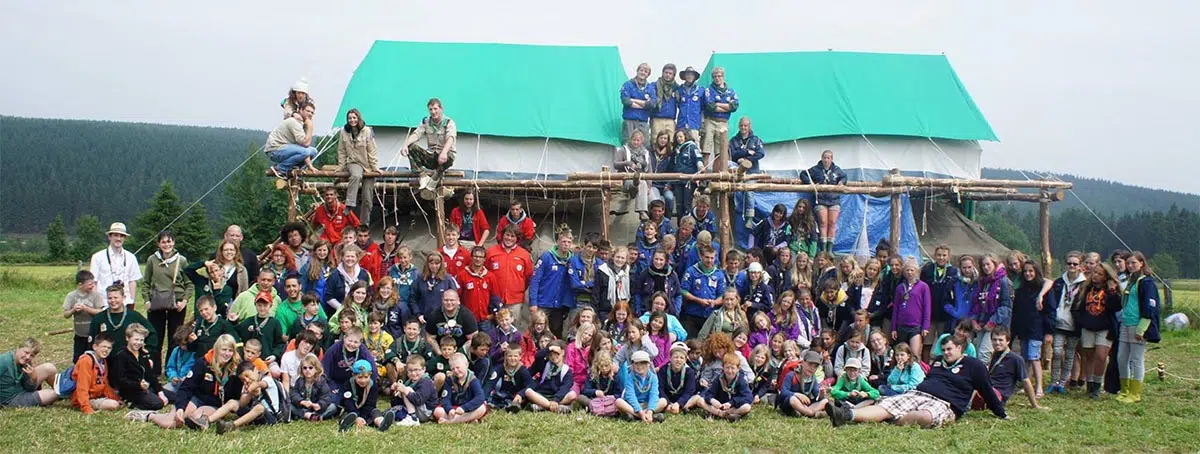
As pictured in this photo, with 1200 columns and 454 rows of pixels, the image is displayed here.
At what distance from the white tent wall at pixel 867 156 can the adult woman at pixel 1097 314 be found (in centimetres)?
501

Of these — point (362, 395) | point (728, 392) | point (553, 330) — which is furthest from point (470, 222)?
point (728, 392)

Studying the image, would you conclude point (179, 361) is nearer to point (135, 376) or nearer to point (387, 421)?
point (135, 376)

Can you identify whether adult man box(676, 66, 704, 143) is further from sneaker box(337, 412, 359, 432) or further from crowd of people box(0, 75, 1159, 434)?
sneaker box(337, 412, 359, 432)

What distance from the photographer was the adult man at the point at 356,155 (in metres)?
10.1

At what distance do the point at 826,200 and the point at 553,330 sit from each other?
3815mm

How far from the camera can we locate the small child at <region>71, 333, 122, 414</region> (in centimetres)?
725

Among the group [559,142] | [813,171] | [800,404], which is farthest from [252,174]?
→ [800,404]

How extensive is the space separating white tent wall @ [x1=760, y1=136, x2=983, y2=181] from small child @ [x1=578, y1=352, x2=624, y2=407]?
664cm

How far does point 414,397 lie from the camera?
7109mm

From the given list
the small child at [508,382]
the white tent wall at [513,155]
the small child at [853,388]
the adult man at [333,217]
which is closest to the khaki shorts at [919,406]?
the small child at [853,388]

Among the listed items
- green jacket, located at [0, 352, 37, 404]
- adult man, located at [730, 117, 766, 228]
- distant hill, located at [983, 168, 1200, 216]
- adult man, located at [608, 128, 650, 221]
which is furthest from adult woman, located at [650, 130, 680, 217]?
distant hill, located at [983, 168, 1200, 216]

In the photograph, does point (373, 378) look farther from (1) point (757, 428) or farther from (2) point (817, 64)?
(2) point (817, 64)

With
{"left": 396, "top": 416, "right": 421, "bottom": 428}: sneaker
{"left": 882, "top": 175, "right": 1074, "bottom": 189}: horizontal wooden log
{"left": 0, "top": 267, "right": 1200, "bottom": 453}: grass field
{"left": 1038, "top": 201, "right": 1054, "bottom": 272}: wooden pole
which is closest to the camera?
{"left": 0, "top": 267, "right": 1200, "bottom": 453}: grass field

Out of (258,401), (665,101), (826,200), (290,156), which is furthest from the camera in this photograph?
(665,101)
